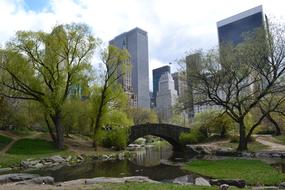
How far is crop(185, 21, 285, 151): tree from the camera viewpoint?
28797 mm

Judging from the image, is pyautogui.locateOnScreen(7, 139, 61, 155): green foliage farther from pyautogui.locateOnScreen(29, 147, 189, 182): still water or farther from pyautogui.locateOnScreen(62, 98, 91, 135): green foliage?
pyautogui.locateOnScreen(29, 147, 189, 182): still water

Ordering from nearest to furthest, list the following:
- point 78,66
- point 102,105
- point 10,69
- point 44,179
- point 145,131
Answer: point 44,179 < point 10,69 < point 78,66 < point 102,105 < point 145,131

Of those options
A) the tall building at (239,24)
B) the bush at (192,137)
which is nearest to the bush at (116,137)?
the bush at (192,137)

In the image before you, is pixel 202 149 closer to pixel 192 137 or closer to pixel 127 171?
pixel 192 137

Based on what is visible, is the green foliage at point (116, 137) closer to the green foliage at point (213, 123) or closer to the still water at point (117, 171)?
the green foliage at point (213, 123)

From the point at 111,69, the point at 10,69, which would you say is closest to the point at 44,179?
the point at 10,69

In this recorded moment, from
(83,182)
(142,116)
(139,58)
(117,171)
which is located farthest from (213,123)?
(139,58)

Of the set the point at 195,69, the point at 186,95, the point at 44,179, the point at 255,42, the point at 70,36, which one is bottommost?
the point at 44,179

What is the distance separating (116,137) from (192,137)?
13033 mm

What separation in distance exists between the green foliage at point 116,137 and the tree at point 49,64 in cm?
671

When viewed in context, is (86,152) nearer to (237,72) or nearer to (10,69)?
(10,69)

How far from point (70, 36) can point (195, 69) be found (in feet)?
49.2

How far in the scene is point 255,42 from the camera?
28.8m

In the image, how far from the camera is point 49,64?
114ft
